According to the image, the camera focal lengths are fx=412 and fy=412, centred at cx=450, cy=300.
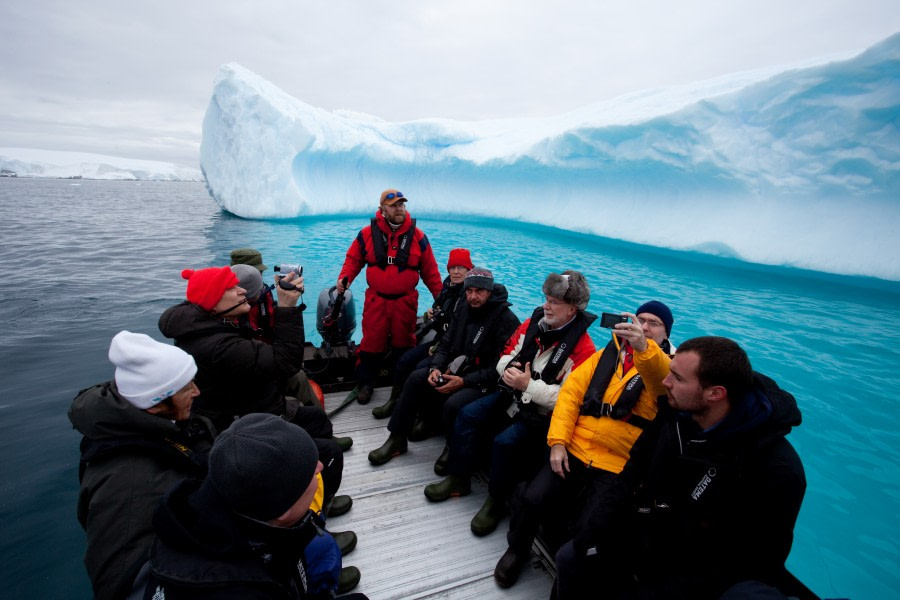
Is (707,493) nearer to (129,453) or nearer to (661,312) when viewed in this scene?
(661,312)

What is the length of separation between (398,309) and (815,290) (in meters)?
11.6

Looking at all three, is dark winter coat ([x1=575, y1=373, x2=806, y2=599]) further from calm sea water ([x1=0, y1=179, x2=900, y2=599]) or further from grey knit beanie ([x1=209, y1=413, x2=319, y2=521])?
calm sea water ([x1=0, y1=179, x2=900, y2=599])

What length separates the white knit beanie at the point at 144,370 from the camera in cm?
138

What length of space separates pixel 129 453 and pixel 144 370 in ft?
0.87

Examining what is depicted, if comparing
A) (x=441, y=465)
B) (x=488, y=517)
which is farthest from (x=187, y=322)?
(x=488, y=517)

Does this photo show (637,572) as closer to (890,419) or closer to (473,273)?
(473,273)

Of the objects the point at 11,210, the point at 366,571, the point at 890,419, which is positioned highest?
the point at 890,419

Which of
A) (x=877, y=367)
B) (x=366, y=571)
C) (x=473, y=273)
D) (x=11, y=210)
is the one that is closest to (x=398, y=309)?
(x=473, y=273)

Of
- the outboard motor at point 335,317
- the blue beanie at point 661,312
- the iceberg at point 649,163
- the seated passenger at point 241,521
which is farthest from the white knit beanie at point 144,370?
the iceberg at point 649,163

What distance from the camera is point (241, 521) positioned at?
1.01m

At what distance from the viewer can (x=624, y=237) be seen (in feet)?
46.1

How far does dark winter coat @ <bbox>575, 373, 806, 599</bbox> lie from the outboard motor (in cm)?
295

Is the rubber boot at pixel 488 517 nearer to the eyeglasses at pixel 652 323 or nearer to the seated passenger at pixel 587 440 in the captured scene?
the seated passenger at pixel 587 440

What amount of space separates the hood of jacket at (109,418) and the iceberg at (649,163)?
12395mm
